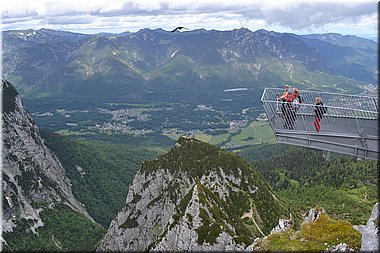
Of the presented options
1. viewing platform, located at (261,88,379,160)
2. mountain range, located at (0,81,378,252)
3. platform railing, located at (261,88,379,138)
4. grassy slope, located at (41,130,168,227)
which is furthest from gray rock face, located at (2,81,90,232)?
viewing platform, located at (261,88,379,160)

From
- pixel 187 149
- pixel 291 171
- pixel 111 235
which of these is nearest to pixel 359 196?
pixel 291 171

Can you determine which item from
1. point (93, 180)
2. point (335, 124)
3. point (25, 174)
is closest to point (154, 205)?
point (335, 124)

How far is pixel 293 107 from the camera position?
2780cm

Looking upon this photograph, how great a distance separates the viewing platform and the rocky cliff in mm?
27867

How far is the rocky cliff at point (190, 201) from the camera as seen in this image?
184 ft

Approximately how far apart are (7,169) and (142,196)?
66.4 metres

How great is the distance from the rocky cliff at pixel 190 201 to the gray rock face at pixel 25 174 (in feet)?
165

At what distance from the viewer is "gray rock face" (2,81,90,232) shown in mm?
124688

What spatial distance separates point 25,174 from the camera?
451 feet

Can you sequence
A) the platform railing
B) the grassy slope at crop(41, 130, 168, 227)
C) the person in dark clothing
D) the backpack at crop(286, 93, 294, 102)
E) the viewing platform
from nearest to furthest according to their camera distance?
the viewing platform, the platform railing, the person in dark clothing, the backpack at crop(286, 93, 294, 102), the grassy slope at crop(41, 130, 168, 227)

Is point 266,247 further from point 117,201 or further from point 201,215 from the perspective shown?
point 117,201

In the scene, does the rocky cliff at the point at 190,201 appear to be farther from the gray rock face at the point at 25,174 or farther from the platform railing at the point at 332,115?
the gray rock face at the point at 25,174

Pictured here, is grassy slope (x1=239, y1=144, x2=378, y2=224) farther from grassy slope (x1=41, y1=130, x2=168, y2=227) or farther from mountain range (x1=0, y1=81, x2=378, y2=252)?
grassy slope (x1=41, y1=130, x2=168, y2=227)

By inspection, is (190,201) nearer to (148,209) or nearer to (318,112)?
(148,209)
